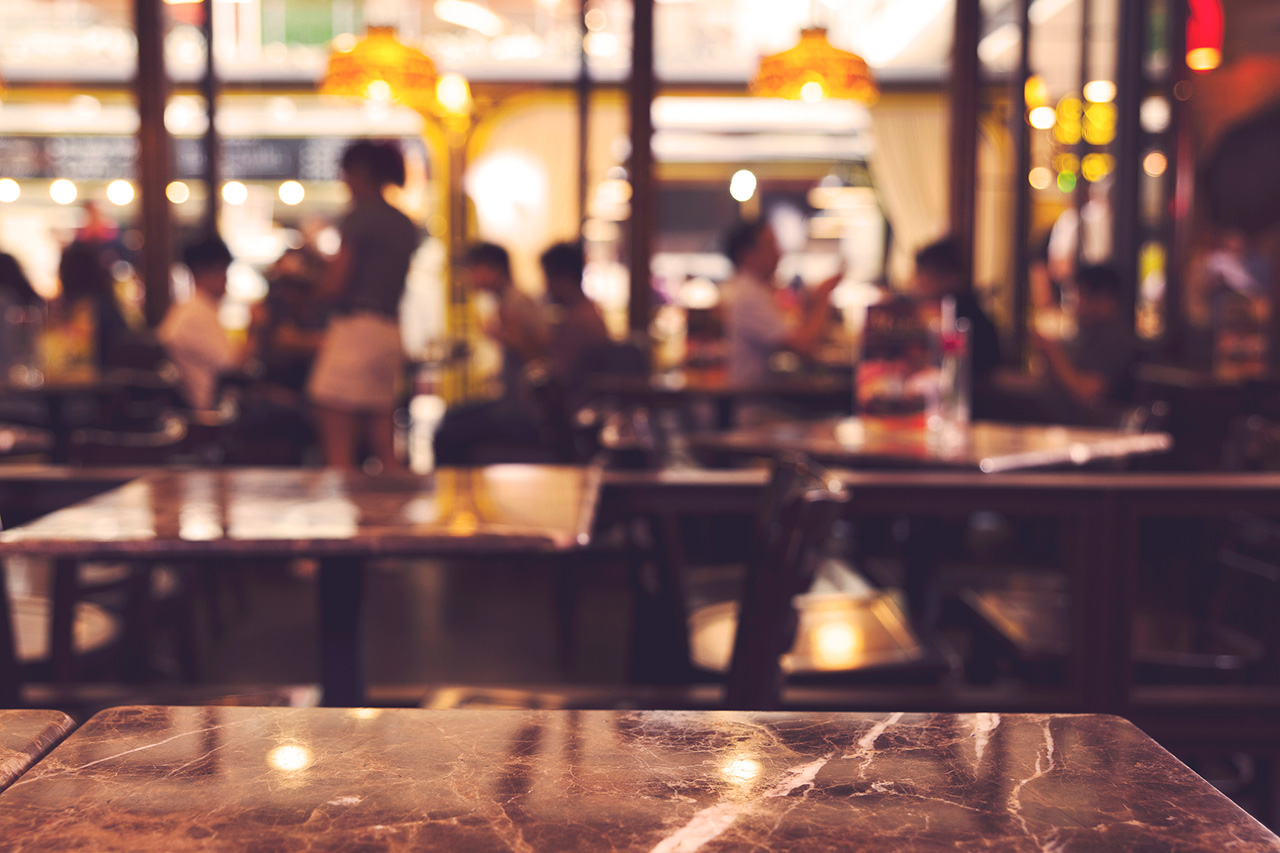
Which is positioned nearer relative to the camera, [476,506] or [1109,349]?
[476,506]

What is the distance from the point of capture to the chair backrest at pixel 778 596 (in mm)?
1368

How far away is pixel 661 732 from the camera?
776mm

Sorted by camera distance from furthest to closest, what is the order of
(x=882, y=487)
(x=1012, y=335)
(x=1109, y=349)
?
(x=1012, y=335)
(x=1109, y=349)
(x=882, y=487)

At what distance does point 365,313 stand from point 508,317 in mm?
1115

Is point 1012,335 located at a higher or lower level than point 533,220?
lower

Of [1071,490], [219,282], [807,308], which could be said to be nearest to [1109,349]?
[807,308]

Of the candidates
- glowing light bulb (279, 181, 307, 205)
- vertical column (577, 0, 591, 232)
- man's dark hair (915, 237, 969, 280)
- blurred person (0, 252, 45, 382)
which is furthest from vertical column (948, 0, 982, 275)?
glowing light bulb (279, 181, 307, 205)

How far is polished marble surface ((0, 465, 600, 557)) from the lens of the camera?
4.47 ft

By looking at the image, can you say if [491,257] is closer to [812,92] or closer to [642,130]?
[642,130]

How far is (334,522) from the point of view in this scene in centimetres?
149

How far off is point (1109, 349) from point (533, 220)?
5.30 m

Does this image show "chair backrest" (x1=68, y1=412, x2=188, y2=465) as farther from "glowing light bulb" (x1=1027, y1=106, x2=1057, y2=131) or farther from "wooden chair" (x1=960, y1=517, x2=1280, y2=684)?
"glowing light bulb" (x1=1027, y1=106, x2=1057, y2=131)

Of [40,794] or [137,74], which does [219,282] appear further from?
[40,794]

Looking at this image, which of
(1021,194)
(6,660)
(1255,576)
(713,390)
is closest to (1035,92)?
(1021,194)
